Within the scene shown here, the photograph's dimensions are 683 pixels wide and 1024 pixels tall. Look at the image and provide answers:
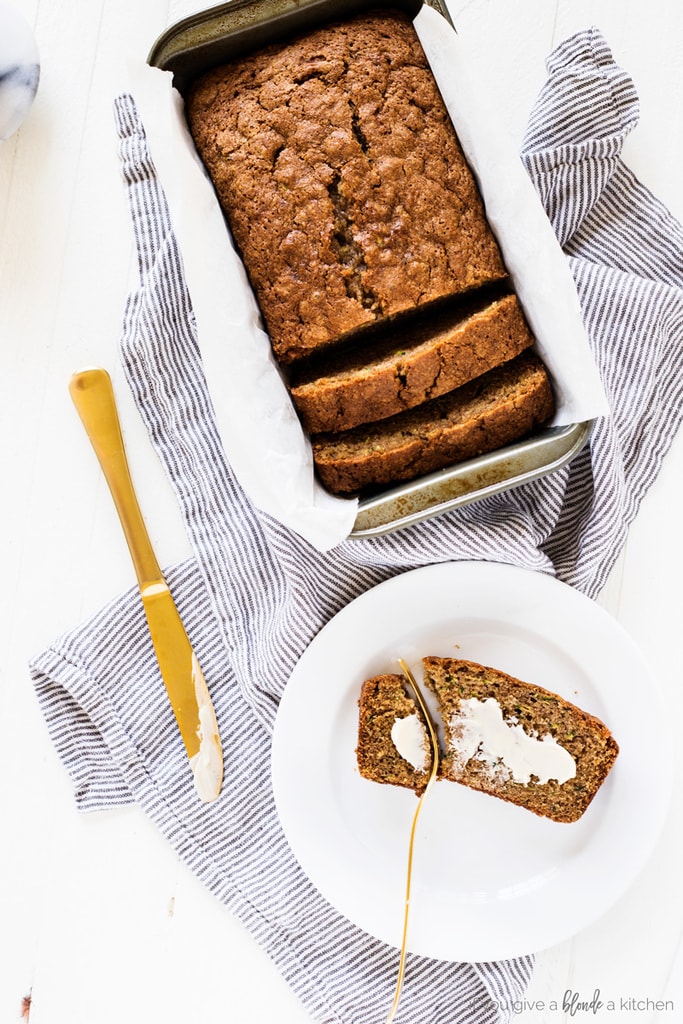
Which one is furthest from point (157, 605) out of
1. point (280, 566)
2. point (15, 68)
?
point (15, 68)

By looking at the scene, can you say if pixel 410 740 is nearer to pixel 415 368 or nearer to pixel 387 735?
pixel 387 735

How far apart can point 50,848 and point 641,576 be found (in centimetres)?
151

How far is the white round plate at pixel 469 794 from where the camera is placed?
175 centimetres

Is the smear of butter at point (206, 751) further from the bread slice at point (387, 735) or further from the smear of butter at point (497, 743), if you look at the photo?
the smear of butter at point (497, 743)

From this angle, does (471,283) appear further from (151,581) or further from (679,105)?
(151,581)

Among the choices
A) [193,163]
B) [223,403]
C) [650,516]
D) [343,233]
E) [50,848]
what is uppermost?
[193,163]

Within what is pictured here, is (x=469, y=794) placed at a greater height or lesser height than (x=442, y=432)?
lesser

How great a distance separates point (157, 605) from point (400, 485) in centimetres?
68

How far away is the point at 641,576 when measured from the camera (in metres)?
1.91

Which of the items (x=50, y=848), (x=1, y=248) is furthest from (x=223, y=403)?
(x=50, y=848)

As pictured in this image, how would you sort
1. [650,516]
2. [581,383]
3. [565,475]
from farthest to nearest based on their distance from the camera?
1. [650,516]
2. [565,475]
3. [581,383]

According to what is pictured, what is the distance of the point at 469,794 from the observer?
6.03 ft

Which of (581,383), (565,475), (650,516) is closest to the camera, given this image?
(581,383)

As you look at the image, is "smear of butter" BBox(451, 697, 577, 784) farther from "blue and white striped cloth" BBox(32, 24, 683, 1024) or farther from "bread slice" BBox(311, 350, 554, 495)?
"bread slice" BBox(311, 350, 554, 495)
